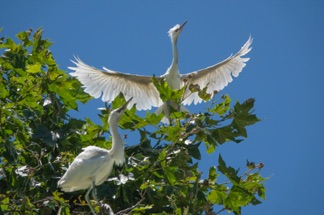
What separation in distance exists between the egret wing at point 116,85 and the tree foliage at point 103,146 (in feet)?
5.94

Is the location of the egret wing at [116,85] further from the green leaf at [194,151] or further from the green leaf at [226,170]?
the green leaf at [226,170]

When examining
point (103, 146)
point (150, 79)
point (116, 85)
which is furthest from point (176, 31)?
point (103, 146)

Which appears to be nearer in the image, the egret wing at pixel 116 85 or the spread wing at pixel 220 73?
the egret wing at pixel 116 85

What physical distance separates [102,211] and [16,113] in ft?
4.92

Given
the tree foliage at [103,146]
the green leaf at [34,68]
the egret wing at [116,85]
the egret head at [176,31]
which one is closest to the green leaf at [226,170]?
the tree foliage at [103,146]

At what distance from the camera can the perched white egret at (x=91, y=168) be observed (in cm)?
639

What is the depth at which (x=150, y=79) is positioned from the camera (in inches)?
387

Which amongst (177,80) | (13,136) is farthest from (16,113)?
(177,80)

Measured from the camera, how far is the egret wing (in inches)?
362

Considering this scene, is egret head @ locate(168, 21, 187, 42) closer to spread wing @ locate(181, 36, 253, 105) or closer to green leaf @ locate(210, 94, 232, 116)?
spread wing @ locate(181, 36, 253, 105)

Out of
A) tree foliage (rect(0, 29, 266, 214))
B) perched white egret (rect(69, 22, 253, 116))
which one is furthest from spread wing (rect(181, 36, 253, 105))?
tree foliage (rect(0, 29, 266, 214))

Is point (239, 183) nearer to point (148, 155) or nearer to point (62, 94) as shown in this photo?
point (148, 155)

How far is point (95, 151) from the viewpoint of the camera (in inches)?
256

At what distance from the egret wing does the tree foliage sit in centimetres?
181
